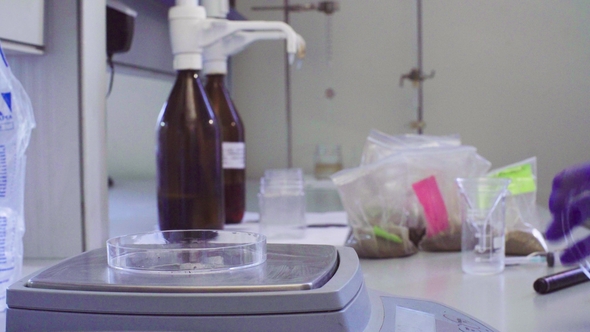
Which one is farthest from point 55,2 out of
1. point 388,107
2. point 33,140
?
point 388,107

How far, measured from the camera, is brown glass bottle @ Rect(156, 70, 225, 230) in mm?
925

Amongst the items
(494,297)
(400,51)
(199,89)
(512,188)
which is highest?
(400,51)

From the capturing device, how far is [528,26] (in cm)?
231

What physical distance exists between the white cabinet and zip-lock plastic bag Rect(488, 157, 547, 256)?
71cm

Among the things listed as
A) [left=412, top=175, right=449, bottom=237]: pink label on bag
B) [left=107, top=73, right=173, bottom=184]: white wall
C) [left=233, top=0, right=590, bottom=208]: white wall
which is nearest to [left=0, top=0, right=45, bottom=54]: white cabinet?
[left=412, top=175, right=449, bottom=237]: pink label on bag

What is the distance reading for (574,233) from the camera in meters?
0.66

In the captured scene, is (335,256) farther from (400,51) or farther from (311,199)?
(400,51)

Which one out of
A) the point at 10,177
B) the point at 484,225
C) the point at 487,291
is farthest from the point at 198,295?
the point at 484,225

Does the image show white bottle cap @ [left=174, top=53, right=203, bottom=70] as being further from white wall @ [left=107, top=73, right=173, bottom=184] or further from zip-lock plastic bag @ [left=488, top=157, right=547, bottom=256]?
white wall @ [left=107, top=73, right=173, bottom=184]

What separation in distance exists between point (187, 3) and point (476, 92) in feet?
5.60

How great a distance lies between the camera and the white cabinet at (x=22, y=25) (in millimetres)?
717

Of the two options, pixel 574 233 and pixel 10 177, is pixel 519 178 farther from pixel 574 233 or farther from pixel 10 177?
pixel 10 177

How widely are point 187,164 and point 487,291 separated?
484 millimetres

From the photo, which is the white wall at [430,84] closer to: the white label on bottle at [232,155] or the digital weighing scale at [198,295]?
the white label on bottle at [232,155]
